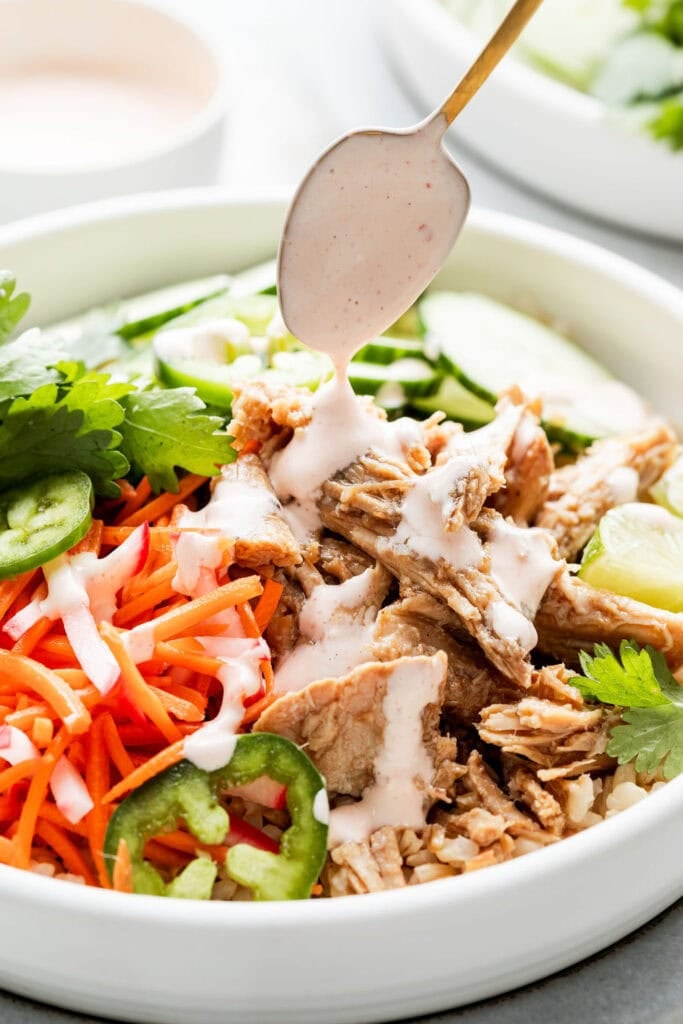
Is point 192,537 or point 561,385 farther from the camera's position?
point 561,385

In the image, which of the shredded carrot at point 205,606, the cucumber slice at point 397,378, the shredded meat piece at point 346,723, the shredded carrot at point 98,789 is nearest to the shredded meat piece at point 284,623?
the shredded carrot at point 205,606

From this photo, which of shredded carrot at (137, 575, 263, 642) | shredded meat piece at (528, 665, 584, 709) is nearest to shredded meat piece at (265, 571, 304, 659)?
shredded carrot at (137, 575, 263, 642)

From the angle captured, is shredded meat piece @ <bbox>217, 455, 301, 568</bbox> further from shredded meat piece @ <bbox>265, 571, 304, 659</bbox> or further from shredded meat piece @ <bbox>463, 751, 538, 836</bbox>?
shredded meat piece @ <bbox>463, 751, 538, 836</bbox>

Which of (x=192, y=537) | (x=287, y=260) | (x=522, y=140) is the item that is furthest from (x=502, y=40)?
(x=522, y=140)

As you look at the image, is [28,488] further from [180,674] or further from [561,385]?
[561,385]

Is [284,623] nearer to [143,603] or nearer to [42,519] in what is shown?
[143,603]

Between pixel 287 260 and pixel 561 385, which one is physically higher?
pixel 287 260

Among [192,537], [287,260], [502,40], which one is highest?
[502,40]

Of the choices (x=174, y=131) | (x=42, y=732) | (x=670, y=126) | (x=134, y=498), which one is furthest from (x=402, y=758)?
(x=174, y=131)
